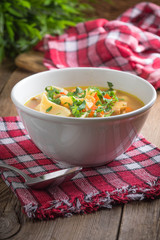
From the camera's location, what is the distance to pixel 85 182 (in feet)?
4.75

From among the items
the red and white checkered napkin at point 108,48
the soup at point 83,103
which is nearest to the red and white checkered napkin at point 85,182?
the soup at point 83,103

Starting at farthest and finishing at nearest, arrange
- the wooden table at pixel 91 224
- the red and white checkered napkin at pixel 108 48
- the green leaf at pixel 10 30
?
the green leaf at pixel 10 30
the red and white checkered napkin at pixel 108 48
the wooden table at pixel 91 224

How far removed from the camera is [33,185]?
4.51 feet

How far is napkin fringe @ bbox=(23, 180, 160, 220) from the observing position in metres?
1.28

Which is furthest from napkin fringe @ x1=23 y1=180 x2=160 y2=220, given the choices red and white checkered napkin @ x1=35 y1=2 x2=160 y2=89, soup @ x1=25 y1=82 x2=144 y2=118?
red and white checkered napkin @ x1=35 y1=2 x2=160 y2=89

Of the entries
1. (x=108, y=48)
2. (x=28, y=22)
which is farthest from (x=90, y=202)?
(x=28, y=22)

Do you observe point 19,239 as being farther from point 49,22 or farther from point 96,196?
point 49,22

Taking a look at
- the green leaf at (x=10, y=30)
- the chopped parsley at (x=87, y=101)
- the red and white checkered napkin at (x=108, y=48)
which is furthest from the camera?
the green leaf at (x=10, y=30)

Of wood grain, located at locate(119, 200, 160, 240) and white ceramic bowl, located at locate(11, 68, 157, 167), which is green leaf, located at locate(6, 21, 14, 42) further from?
wood grain, located at locate(119, 200, 160, 240)

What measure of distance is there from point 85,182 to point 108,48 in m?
1.46

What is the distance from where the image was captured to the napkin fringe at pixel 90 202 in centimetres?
128

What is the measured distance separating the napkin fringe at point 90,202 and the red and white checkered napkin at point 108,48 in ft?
4.06

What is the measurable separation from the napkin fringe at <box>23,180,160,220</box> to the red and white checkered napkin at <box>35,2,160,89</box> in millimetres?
1237

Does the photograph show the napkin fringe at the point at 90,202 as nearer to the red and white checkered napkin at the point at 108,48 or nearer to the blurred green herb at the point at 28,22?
the red and white checkered napkin at the point at 108,48
